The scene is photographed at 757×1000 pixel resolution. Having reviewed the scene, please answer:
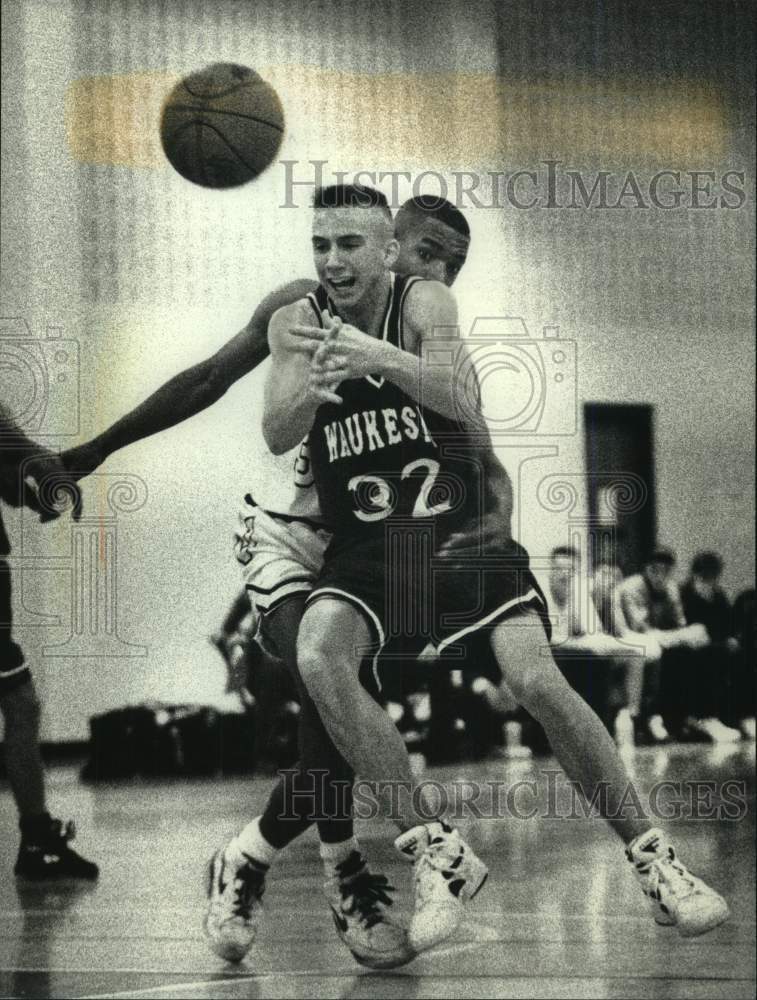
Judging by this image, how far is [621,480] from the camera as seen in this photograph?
3.84 m

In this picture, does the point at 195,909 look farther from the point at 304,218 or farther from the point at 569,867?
the point at 304,218

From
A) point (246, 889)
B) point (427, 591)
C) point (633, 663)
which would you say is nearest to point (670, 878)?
point (633, 663)

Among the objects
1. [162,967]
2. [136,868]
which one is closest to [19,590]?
[136,868]

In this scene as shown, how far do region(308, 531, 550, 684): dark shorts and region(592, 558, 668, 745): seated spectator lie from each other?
0.16 metres

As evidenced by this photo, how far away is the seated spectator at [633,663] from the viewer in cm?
381

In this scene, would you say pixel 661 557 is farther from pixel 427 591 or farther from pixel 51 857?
pixel 51 857

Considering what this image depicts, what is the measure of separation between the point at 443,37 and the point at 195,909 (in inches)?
87.0

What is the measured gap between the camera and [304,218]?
3.77 metres

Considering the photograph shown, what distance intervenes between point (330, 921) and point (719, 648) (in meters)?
1.17

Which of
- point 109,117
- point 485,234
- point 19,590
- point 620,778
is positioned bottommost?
point 620,778

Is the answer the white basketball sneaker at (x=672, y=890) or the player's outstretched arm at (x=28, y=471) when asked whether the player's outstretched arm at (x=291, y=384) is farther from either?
the white basketball sneaker at (x=672, y=890)

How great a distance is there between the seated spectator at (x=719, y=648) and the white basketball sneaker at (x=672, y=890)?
1.08ft

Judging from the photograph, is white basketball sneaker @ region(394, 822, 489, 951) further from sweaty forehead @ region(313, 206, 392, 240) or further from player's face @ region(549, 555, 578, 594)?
sweaty forehead @ region(313, 206, 392, 240)

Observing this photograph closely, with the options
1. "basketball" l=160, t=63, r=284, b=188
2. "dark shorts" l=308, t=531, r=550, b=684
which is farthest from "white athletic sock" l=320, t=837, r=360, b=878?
"basketball" l=160, t=63, r=284, b=188
